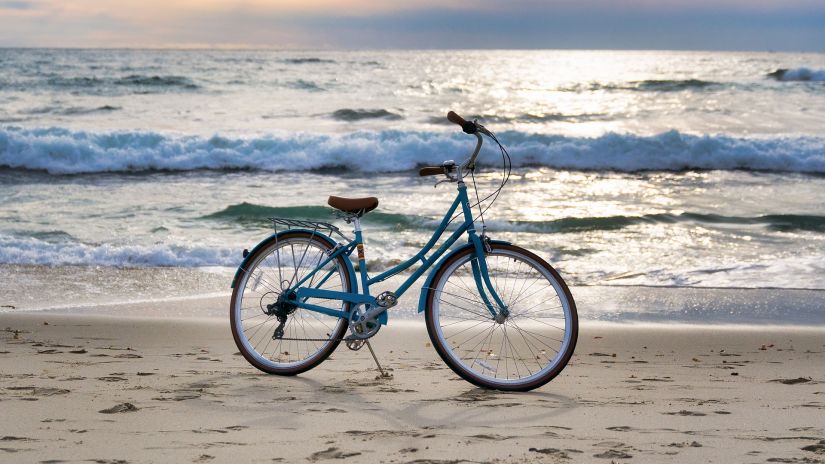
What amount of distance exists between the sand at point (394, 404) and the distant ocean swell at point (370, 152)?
13803 millimetres

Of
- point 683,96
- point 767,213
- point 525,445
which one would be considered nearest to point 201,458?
point 525,445

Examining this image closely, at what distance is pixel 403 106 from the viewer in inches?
1176

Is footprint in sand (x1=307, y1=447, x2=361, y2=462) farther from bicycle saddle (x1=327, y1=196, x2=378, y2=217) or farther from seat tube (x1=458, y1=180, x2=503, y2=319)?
bicycle saddle (x1=327, y1=196, x2=378, y2=217)

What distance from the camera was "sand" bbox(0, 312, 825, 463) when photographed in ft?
10.5

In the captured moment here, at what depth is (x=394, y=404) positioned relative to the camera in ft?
12.7

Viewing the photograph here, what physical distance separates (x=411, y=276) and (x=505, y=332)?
610 millimetres

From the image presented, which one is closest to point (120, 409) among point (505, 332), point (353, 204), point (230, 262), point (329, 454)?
point (329, 454)

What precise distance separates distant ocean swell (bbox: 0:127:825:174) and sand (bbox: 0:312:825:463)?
13803 mm

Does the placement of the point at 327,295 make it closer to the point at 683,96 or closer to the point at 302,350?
the point at 302,350

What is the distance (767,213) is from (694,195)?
2.49 m

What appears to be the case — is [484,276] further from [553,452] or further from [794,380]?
[794,380]

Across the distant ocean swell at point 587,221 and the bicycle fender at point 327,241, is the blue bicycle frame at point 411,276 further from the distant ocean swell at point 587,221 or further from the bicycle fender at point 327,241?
the distant ocean swell at point 587,221

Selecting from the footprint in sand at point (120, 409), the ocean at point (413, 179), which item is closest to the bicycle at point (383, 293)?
the footprint in sand at point (120, 409)

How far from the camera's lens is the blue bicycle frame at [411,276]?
4.23 meters
